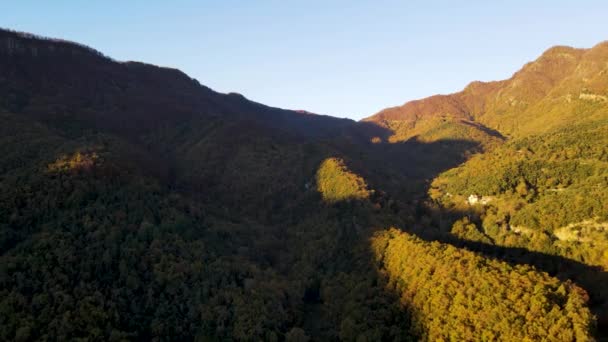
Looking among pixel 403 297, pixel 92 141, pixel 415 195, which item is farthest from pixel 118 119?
pixel 403 297

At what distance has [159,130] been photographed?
6973 inches

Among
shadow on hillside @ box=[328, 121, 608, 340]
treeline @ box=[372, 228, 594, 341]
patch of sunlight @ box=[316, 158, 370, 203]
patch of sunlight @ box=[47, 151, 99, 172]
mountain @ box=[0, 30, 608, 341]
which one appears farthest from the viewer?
patch of sunlight @ box=[316, 158, 370, 203]

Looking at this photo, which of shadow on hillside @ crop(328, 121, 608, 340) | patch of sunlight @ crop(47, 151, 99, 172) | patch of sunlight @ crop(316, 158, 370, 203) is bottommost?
shadow on hillside @ crop(328, 121, 608, 340)

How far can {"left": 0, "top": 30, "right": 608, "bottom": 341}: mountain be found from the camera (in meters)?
69.3

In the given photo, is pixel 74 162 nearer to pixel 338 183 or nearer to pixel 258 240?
pixel 258 240

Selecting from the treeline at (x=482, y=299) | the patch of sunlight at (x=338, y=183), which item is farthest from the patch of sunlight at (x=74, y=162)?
the treeline at (x=482, y=299)

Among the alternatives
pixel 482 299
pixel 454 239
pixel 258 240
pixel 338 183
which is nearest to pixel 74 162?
pixel 258 240

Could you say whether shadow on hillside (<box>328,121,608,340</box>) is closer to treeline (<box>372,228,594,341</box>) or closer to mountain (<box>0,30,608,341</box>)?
mountain (<box>0,30,608,341</box>)

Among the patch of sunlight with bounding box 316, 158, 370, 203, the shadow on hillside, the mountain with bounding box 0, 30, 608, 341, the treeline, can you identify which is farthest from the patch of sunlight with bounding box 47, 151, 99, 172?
the shadow on hillside

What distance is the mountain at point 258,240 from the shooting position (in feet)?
227

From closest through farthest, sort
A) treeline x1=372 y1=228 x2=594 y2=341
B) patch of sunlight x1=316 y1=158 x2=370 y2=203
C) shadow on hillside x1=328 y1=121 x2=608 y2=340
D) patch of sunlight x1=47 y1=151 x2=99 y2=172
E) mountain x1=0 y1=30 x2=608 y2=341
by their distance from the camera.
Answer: treeline x1=372 y1=228 x2=594 y2=341 → mountain x1=0 y1=30 x2=608 y2=341 → shadow on hillside x1=328 y1=121 x2=608 y2=340 → patch of sunlight x1=47 y1=151 x2=99 y2=172 → patch of sunlight x1=316 y1=158 x2=370 y2=203

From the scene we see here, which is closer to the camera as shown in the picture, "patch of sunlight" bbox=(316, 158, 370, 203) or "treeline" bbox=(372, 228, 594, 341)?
"treeline" bbox=(372, 228, 594, 341)

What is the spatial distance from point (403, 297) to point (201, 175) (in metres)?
84.8

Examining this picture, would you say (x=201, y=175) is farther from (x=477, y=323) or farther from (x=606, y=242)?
(x=606, y=242)
